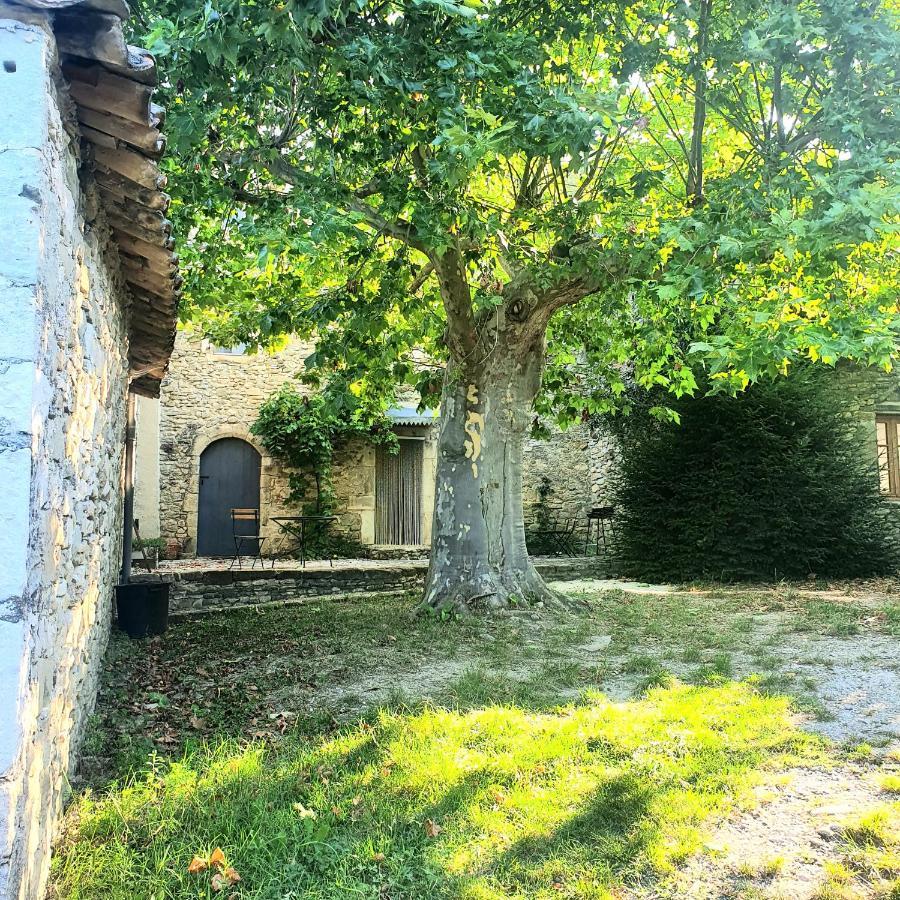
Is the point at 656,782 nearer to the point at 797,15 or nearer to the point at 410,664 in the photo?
the point at 410,664

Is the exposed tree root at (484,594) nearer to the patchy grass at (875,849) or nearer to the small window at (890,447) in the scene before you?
the patchy grass at (875,849)

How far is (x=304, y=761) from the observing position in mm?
3654

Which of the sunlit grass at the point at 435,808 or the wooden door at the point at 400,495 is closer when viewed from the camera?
the sunlit grass at the point at 435,808

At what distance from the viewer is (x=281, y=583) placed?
10.5m

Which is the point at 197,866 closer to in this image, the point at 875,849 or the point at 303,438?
the point at 875,849

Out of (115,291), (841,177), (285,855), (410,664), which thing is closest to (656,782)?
(285,855)

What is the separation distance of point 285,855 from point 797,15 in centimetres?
537

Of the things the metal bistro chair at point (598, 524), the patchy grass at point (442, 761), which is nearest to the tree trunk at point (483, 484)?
the patchy grass at point (442, 761)

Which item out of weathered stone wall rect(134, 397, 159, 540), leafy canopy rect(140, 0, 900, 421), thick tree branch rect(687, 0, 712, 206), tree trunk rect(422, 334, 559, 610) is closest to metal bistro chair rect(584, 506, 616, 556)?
leafy canopy rect(140, 0, 900, 421)

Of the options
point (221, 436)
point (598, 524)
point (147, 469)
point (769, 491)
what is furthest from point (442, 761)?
point (598, 524)

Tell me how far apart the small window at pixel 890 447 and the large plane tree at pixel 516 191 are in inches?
169

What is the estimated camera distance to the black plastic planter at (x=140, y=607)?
7.00m

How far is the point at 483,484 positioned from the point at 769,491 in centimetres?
556

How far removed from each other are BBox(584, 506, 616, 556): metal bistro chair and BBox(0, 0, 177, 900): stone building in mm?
11692
